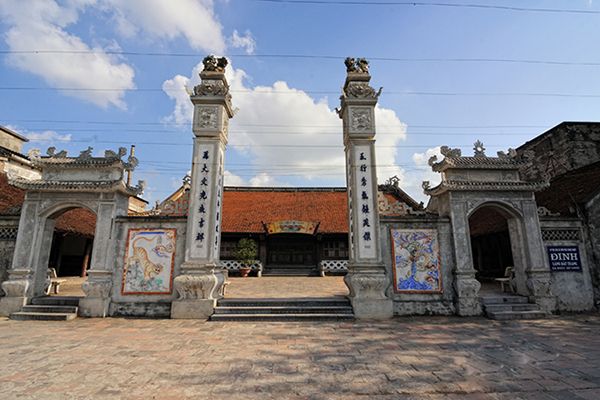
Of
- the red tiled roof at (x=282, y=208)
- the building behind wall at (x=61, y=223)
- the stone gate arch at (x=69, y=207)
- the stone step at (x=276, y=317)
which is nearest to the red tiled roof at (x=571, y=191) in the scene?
the stone step at (x=276, y=317)

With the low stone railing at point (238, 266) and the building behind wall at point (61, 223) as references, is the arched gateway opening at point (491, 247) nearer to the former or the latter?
the low stone railing at point (238, 266)

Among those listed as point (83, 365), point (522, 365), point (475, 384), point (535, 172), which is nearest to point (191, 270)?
point (83, 365)

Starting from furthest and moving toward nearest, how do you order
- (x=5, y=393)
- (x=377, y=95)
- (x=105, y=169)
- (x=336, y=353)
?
(x=377, y=95) < (x=105, y=169) < (x=336, y=353) < (x=5, y=393)

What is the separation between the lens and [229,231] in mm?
16984

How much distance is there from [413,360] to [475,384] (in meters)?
0.90

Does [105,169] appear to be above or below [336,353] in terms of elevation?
above

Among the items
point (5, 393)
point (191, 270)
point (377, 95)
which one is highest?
point (377, 95)

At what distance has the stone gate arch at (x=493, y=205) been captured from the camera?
7.51 metres

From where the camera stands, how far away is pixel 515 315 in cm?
705

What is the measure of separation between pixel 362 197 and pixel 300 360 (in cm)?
449

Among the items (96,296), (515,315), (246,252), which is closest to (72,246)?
(246,252)

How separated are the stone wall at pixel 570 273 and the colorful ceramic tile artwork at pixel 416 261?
9.71 ft

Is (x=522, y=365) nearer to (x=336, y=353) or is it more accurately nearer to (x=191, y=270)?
(x=336, y=353)

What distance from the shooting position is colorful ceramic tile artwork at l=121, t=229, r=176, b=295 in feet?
24.3
